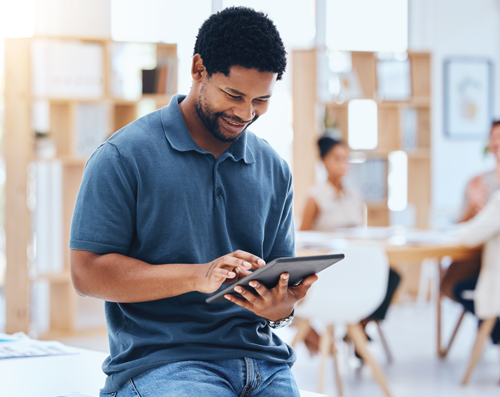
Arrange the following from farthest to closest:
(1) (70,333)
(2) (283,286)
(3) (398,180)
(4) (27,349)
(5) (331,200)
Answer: (3) (398,180), (1) (70,333), (5) (331,200), (4) (27,349), (2) (283,286)

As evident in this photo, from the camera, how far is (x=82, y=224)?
1104mm

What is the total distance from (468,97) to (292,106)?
2.06m

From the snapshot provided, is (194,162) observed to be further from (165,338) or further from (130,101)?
(130,101)

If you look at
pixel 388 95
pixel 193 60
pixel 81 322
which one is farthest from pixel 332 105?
pixel 193 60

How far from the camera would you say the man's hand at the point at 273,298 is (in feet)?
3.61

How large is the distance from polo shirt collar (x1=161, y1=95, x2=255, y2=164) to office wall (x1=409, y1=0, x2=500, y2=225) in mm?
4833

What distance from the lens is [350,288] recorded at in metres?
2.74

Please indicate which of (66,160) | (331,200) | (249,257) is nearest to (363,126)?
(331,200)

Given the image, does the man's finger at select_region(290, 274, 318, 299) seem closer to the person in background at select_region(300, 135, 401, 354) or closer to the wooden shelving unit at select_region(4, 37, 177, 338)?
the person in background at select_region(300, 135, 401, 354)

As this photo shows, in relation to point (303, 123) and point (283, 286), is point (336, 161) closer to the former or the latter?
point (303, 123)

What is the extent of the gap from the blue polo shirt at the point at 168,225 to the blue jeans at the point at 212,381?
1 cm

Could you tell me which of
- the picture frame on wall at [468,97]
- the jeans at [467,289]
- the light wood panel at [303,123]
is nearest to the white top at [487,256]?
the jeans at [467,289]

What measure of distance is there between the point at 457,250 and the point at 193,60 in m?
2.36

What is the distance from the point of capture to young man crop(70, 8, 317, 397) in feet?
3.62
